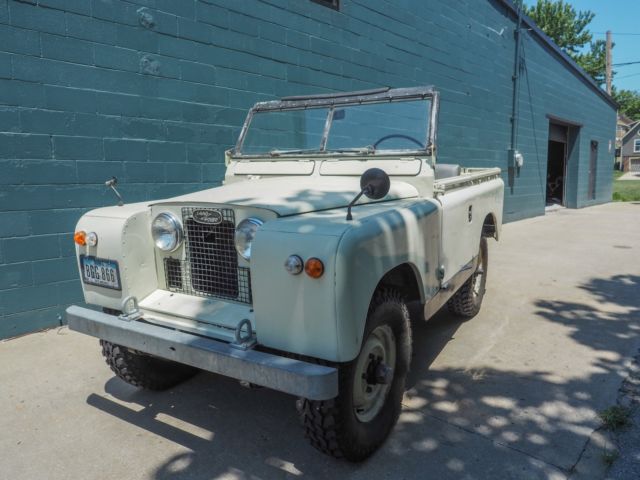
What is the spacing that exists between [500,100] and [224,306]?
10607 millimetres

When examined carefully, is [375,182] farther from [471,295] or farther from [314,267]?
[471,295]

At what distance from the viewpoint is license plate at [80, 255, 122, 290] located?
9.23ft

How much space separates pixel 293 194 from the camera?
293 centimetres

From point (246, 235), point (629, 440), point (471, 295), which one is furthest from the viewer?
point (471, 295)

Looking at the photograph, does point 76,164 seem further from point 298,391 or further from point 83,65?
point 298,391

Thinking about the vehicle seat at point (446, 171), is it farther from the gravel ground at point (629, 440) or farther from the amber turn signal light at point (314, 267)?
the amber turn signal light at point (314, 267)

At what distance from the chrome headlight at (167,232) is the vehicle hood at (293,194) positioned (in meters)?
0.10

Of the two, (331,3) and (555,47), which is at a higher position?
(555,47)

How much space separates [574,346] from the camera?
4.09m

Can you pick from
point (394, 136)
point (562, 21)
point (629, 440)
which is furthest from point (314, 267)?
point (562, 21)

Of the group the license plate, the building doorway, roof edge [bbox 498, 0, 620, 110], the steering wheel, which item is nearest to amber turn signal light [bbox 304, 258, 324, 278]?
the license plate

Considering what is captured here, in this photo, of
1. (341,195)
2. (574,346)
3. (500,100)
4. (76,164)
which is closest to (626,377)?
(574,346)

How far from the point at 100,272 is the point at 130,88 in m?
2.67

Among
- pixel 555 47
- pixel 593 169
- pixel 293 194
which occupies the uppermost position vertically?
pixel 555 47
